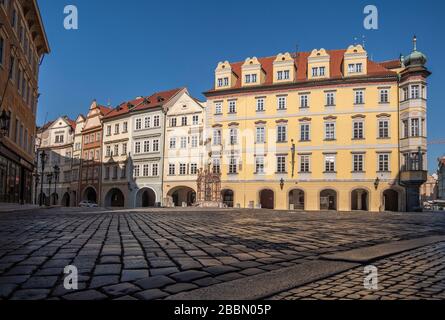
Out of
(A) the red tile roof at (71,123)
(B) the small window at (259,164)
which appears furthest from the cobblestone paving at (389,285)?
(A) the red tile roof at (71,123)

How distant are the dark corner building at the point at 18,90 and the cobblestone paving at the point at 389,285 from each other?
17.9 m

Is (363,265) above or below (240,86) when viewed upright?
below

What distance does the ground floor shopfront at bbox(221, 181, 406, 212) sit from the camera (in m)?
38.8

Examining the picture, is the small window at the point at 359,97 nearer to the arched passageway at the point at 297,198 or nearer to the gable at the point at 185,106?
the arched passageway at the point at 297,198

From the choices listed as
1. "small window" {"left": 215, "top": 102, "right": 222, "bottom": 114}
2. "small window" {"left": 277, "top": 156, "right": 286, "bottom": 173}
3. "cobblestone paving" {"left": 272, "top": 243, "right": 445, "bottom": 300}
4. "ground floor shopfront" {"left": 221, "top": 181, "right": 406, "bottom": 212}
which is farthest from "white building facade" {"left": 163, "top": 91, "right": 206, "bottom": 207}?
"cobblestone paving" {"left": 272, "top": 243, "right": 445, "bottom": 300}

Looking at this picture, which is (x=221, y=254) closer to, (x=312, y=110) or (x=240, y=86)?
(x=312, y=110)

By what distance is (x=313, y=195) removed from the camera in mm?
40906

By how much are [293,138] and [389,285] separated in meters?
39.4

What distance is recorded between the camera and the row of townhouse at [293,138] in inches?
1528

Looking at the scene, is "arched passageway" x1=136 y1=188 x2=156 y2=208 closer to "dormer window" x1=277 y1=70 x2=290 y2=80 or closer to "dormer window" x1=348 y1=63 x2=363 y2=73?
"dormer window" x1=277 y1=70 x2=290 y2=80
